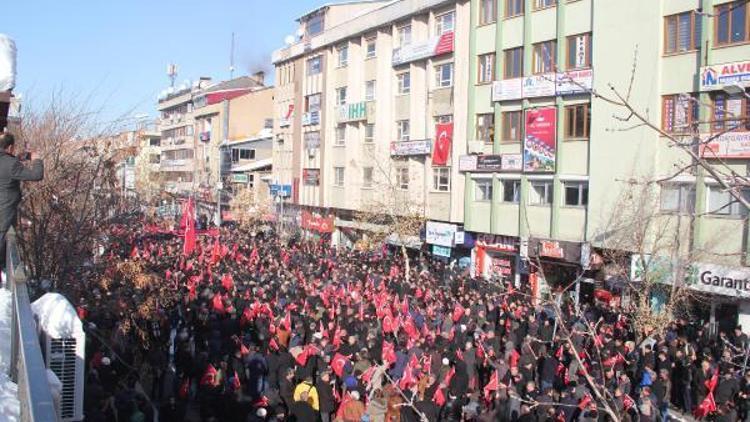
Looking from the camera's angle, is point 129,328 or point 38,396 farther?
point 129,328

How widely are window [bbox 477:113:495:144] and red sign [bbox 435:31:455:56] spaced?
3996 mm

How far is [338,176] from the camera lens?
45.3 meters

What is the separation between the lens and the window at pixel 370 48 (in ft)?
136

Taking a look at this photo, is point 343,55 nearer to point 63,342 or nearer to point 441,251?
point 441,251

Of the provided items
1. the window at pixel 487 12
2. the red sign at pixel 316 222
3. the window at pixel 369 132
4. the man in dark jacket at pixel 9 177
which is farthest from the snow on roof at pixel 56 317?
the red sign at pixel 316 222

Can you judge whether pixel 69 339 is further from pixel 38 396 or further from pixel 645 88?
pixel 645 88

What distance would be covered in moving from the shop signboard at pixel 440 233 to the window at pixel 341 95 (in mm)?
13418

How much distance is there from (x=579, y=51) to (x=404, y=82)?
41.6 ft

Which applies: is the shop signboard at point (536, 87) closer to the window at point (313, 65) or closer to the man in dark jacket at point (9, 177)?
the window at point (313, 65)

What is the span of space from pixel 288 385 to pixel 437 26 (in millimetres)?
25418

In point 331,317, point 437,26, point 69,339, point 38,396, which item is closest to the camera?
point 38,396

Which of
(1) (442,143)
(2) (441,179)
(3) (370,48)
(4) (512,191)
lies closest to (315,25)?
(3) (370,48)

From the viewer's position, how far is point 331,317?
1928cm

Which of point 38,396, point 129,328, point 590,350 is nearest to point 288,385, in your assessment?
point 129,328
